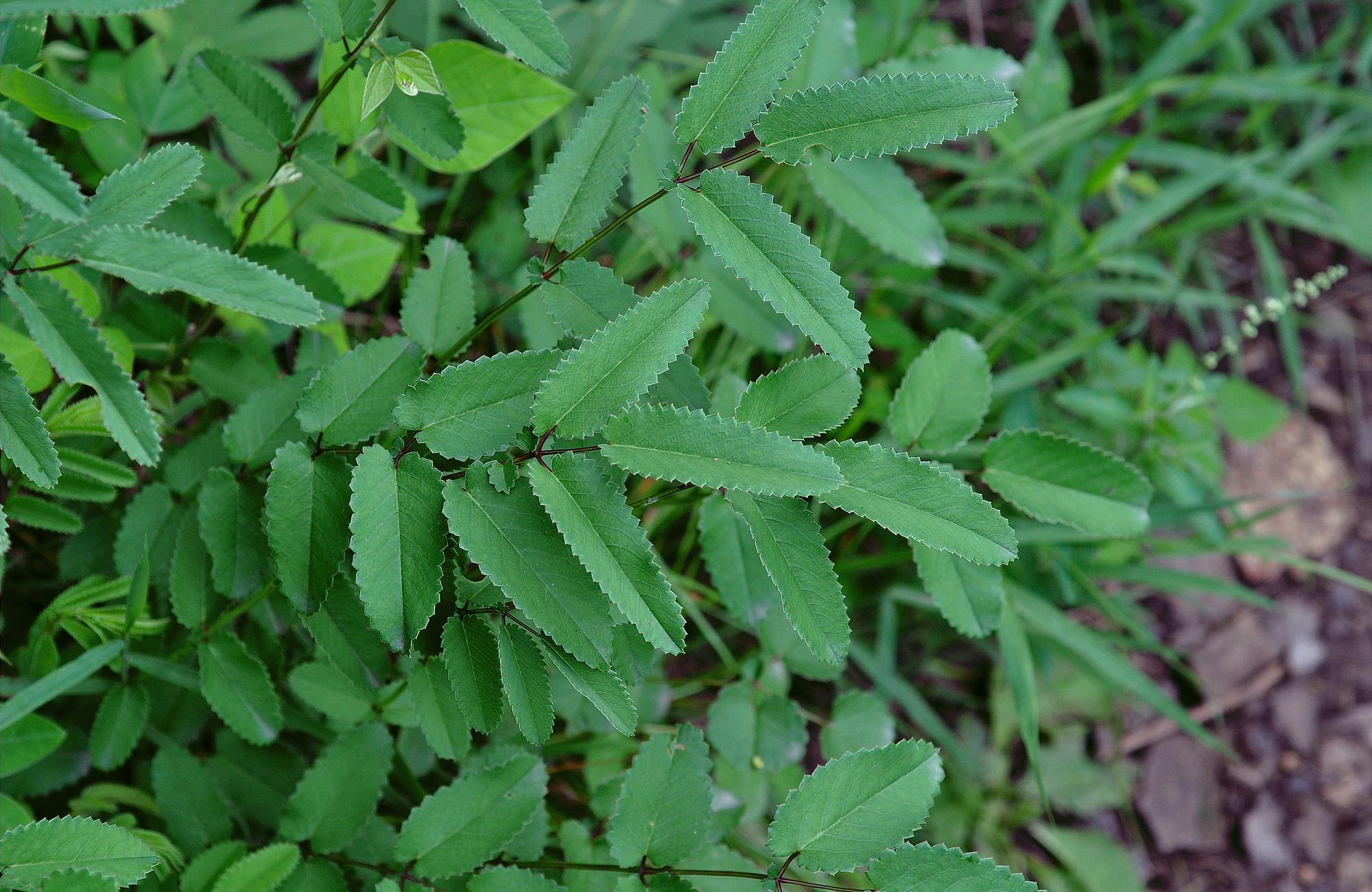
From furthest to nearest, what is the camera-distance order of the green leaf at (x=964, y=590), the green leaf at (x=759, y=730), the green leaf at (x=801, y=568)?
the green leaf at (x=759, y=730) < the green leaf at (x=964, y=590) < the green leaf at (x=801, y=568)

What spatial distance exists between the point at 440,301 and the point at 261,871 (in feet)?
2.25

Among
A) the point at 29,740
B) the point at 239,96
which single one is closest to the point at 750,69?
the point at 239,96

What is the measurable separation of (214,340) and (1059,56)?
7.83ft

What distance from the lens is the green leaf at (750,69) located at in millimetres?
959

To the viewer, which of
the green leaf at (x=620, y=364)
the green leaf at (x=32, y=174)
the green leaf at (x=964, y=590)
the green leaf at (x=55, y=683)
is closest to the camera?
the green leaf at (x=32, y=174)

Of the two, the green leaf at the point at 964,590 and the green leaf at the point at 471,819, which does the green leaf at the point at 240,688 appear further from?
the green leaf at the point at 964,590

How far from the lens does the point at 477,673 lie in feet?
3.46

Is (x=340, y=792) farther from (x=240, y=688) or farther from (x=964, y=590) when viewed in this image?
(x=964, y=590)

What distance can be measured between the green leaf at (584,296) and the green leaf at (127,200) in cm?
37

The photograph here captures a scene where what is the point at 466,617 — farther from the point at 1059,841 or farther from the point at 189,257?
the point at 1059,841

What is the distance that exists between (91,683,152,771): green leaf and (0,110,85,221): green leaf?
0.70 m

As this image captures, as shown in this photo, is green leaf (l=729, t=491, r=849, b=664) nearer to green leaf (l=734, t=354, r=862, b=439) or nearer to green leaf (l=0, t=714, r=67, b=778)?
green leaf (l=734, t=354, r=862, b=439)

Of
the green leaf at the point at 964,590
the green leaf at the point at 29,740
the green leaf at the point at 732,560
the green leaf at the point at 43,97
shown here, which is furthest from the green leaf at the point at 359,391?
the green leaf at the point at 964,590

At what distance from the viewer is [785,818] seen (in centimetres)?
103
